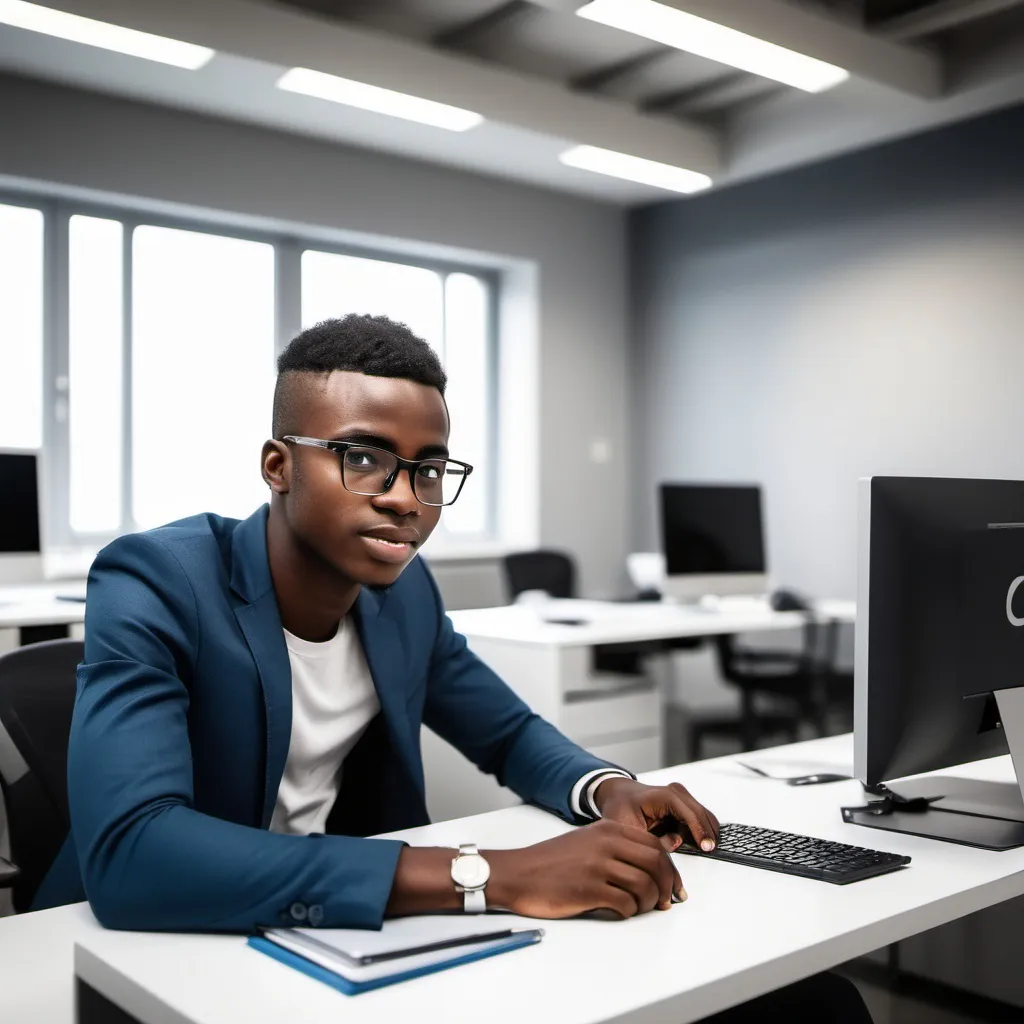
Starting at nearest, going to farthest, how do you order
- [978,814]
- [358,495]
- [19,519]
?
[358,495] → [978,814] → [19,519]

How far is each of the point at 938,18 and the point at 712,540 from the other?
2300mm

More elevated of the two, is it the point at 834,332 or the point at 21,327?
the point at 834,332

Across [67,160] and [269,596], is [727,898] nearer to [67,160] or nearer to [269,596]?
[269,596]

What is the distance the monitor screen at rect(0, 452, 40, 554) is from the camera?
3.55 metres

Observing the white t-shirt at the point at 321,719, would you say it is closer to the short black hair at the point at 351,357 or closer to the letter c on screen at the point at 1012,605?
the short black hair at the point at 351,357

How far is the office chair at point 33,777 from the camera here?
1.42 meters

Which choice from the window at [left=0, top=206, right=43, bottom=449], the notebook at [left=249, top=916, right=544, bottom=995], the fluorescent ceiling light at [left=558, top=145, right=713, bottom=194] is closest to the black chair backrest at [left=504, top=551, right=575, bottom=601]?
the fluorescent ceiling light at [left=558, top=145, right=713, bottom=194]

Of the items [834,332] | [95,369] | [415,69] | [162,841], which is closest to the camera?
[162,841]

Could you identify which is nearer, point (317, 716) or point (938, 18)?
point (317, 716)

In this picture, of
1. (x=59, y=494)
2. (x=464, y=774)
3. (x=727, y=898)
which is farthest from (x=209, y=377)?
(x=727, y=898)

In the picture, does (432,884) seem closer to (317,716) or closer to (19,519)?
(317,716)

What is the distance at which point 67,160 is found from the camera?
179 inches

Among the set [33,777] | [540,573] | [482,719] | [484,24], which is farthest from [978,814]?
[484,24]

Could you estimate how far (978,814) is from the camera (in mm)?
Answer: 1444
